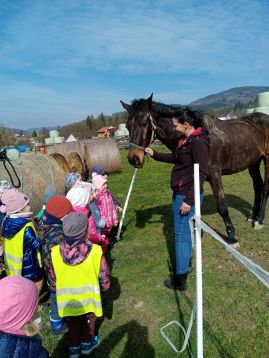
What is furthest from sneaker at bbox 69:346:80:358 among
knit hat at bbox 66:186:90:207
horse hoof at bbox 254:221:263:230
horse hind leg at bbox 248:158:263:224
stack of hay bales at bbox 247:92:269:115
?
stack of hay bales at bbox 247:92:269:115

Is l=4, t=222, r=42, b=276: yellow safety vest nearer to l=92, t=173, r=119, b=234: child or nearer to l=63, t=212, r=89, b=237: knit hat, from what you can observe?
l=63, t=212, r=89, b=237: knit hat

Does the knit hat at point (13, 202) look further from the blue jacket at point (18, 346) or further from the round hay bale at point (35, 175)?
the round hay bale at point (35, 175)

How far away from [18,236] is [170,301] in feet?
6.68

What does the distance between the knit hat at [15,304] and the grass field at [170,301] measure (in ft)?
5.83

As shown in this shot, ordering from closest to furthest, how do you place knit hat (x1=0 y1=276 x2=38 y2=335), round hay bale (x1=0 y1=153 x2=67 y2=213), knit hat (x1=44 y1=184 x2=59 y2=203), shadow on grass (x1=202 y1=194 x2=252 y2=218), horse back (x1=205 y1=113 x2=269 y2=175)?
knit hat (x1=0 y1=276 x2=38 y2=335), knit hat (x1=44 y1=184 x2=59 y2=203), horse back (x1=205 y1=113 x2=269 y2=175), round hay bale (x1=0 y1=153 x2=67 y2=213), shadow on grass (x1=202 y1=194 x2=252 y2=218)

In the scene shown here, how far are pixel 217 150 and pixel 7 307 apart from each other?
4425mm

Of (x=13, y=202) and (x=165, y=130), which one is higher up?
(x=165, y=130)

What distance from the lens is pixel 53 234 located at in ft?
11.4

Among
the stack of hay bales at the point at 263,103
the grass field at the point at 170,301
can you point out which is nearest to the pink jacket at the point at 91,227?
the grass field at the point at 170,301

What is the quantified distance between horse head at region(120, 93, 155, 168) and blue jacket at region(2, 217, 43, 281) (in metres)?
1.86

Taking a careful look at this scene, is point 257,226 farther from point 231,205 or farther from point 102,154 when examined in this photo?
point 102,154

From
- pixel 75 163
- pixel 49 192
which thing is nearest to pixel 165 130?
pixel 49 192

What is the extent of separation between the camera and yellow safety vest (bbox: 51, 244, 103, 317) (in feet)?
9.70

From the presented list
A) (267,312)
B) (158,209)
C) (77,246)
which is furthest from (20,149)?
(267,312)
